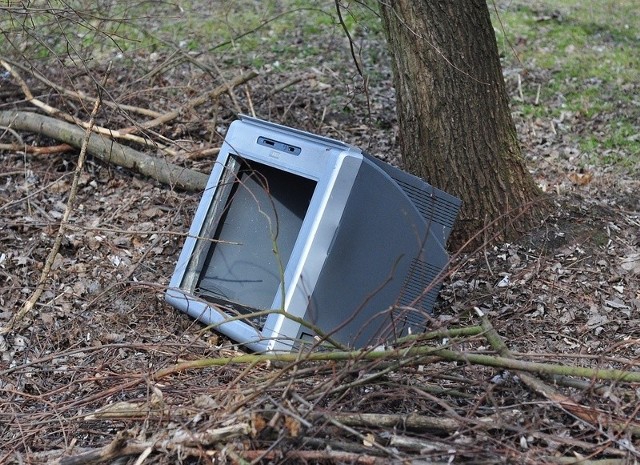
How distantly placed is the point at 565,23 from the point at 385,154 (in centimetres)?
371

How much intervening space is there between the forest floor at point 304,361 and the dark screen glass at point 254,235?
26cm

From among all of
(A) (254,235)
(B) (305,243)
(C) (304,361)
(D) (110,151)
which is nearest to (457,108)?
(A) (254,235)

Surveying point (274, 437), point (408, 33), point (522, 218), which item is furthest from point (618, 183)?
point (274, 437)

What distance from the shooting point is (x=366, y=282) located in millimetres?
3693

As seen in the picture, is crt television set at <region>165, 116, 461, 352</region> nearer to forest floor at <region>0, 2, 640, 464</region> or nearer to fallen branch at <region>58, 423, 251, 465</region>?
forest floor at <region>0, 2, 640, 464</region>

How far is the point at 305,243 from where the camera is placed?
357 centimetres

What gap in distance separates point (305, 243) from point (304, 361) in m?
0.71

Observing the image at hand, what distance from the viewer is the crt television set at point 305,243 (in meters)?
3.56

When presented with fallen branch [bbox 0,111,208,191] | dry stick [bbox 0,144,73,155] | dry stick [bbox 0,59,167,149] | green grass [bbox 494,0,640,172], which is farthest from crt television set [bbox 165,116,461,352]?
green grass [bbox 494,0,640,172]

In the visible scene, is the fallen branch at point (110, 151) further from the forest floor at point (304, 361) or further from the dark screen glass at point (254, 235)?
the dark screen glass at point (254, 235)

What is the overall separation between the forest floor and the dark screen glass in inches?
10.2

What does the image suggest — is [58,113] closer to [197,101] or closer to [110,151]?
[110,151]

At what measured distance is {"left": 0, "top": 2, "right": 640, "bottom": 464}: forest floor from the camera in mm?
2814

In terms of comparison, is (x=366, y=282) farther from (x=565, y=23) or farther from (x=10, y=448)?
(x=565, y=23)
